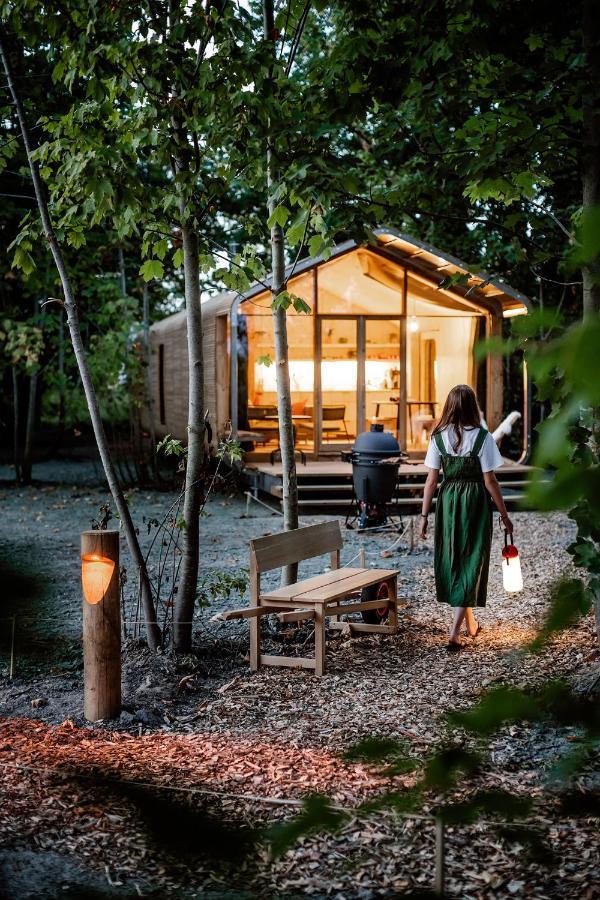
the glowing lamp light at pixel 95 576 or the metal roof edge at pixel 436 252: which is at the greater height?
the metal roof edge at pixel 436 252

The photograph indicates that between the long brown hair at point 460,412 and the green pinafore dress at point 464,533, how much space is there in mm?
96

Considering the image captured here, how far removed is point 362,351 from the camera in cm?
1669

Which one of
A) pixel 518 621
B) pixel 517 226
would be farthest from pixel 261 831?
pixel 518 621

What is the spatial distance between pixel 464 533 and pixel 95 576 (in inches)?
97.0

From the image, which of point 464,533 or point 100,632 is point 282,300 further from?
point 100,632

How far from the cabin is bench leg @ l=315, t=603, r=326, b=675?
32.8 ft

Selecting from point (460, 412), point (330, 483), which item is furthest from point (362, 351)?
point (460, 412)

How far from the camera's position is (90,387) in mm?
5625

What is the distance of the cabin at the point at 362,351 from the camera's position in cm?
1603

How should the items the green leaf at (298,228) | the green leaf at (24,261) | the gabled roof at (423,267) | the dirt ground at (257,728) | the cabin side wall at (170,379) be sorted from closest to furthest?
the dirt ground at (257,728) < the green leaf at (298,228) < the green leaf at (24,261) < the gabled roof at (423,267) < the cabin side wall at (170,379)

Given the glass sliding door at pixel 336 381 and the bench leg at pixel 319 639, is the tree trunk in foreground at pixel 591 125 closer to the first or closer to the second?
the bench leg at pixel 319 639

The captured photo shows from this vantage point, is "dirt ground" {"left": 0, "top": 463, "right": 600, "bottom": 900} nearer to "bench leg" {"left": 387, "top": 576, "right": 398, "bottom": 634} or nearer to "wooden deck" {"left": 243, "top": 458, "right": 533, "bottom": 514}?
"bench leg" {"left": 387, "top": 576, "right": 398, "bottom": 634}

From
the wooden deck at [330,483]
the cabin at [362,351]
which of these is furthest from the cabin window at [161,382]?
the wooden deck at [330,483]

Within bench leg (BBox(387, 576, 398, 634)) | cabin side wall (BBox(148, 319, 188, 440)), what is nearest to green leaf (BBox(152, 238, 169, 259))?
bench leg (BBox(387, 576, 398, 634))
